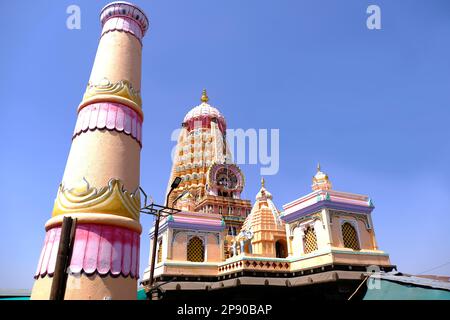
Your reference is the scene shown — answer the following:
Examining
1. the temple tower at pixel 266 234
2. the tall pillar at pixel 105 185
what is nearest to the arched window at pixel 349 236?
the temple tower at pixel 266 234

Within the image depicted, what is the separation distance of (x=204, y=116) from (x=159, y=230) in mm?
29066

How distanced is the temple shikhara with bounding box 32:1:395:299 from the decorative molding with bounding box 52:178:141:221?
2 cm

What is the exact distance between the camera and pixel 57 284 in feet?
15.3

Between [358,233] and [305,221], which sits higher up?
[305,221]

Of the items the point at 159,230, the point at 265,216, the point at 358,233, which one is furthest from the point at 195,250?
the point at 358,233

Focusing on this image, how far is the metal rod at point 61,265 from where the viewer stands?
4.66 metres

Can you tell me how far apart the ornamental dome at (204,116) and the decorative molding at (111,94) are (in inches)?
1485

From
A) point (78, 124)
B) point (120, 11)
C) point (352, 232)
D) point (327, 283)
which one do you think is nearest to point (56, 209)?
point (78, 124)

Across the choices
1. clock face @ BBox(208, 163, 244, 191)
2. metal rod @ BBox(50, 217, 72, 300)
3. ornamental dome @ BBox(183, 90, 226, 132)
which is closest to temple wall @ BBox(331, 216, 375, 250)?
metal rod @ BBox(50, 217, 72, 300)

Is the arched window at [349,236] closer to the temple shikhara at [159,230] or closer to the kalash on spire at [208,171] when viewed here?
the temple shikhara at [159,230]

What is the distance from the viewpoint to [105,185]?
7660mm

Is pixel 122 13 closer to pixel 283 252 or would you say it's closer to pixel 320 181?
pixel 320 181
